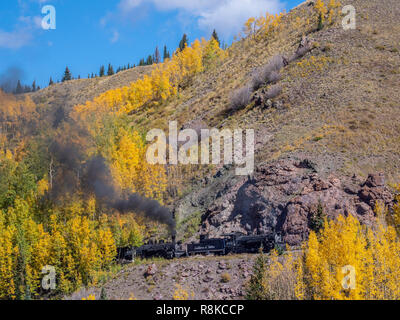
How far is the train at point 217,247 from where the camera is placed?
28.0 meters

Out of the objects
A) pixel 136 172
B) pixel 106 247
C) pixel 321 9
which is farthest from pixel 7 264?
pixel 321 9

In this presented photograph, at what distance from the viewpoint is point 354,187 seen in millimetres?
31750

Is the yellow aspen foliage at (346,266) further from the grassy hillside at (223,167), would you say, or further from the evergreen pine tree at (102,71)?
the evergreen pine tree at (102,71)

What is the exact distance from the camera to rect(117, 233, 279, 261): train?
2795 centimetres

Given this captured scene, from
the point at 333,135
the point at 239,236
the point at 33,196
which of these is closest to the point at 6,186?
the point at 33,196

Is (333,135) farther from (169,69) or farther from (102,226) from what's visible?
(169,69)

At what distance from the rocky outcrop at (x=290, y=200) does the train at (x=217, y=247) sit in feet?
6.57

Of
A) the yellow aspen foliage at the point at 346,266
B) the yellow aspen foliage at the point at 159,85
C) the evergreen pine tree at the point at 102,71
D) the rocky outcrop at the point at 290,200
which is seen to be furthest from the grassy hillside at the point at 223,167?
the evergreen pine tree at the point at 102,71

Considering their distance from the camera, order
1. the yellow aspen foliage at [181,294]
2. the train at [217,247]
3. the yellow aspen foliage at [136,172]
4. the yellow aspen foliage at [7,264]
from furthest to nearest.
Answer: the yellow aspen foliage at [136,172], the yellow aspen foliage at [7,264], the train at [217,247], the yellow aspen foliage at [181,294]

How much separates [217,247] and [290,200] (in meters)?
7.42

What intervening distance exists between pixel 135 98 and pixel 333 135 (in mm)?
56207

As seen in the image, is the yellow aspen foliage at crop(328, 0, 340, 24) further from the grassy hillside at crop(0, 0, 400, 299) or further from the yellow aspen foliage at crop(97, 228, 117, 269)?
the yellow aspen foliage at crop(97, 228, 117, 269)

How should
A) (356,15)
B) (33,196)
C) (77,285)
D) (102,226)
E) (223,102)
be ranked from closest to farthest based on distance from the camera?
(77,285) < (102,226) < (33,196) < (223,102) < (356,15)

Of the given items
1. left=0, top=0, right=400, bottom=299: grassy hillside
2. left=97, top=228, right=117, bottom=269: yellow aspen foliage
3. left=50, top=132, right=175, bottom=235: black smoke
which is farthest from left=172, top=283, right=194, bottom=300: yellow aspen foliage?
left=50, top=132, right=175, bottom=235: black smoke
